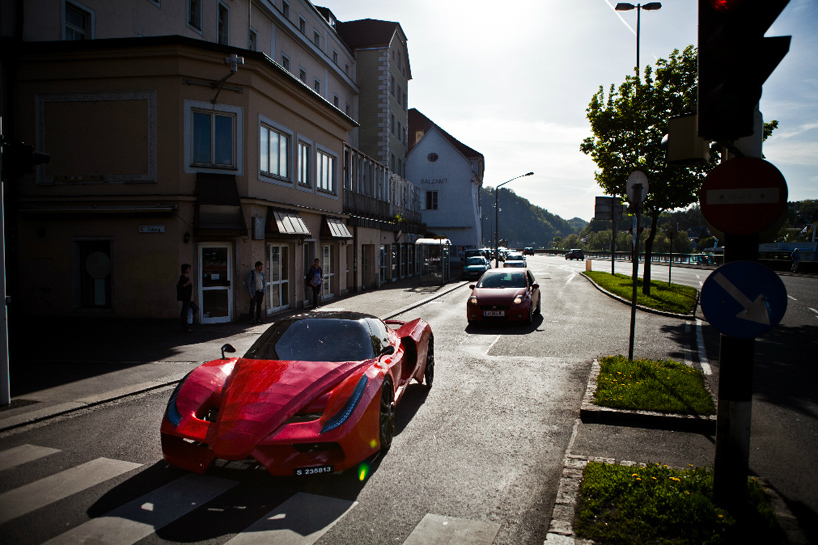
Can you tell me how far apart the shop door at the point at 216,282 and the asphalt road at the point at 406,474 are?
25.8 ft

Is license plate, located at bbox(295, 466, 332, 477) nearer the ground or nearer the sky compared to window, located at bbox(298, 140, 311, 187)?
nearer the ground

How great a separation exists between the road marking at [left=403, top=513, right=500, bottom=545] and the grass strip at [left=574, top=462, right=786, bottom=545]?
61 centimetres

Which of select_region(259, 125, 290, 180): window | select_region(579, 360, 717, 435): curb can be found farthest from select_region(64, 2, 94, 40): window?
select_region(579, 360, 717, 435): curb

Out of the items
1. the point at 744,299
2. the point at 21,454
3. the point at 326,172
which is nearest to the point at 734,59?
the point at 744,299

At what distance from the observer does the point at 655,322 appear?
14727 mm

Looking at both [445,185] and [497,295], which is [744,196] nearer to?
[497,295]

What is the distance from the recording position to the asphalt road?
3.66m

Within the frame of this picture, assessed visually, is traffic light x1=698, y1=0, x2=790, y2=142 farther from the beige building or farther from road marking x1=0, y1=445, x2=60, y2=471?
the beige building

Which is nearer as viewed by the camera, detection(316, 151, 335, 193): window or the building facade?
detection(316, 151, 335, 193): window

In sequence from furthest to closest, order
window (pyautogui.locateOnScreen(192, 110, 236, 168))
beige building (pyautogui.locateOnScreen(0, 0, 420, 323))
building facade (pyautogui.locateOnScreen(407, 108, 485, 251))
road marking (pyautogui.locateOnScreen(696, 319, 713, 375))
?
building facade (pyautogui.locateOnScreen(407, 108, 485, 251)) < window (pyautogui.locateOnScreen(192, 110, 236, 168)) < beige building (pyautogui.locateOnScreen(0, 0, 420, 323)) < road marking (pyautogui.locateOnScreen(696, 319, 713, 375))

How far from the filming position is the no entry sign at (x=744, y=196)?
341 centimetres

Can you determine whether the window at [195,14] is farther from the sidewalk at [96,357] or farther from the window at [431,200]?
the window at [431,200]

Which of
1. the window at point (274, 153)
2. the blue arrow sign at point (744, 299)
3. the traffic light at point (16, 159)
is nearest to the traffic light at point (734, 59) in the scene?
the blue arrow sign at point (744, 299)

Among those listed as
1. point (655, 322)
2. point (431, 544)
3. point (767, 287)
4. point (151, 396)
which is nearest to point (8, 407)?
point (151, 396)
